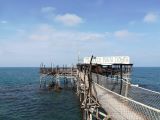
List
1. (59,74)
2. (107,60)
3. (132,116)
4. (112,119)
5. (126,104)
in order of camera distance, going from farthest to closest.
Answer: (59,74), (107,60), (126,104), (112,119), (132,116)

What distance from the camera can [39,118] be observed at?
101 feet

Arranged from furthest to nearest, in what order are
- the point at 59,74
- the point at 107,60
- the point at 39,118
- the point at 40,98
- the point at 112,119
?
the point at 59,74 → the point at 40,98 → the point at 107,60 → the point at 39,118 → the point at 112,119

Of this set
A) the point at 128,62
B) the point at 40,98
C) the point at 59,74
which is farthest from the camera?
the point at 59,74

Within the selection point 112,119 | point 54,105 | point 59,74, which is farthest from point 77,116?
point 59,74

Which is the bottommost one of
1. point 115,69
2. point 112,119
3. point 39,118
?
point 39,118

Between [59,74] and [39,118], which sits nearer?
[39,118]

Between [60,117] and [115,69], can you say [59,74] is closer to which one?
[115,69]

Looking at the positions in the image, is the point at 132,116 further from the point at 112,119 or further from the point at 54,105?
the point at 54,105

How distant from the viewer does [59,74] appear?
55.0 meters

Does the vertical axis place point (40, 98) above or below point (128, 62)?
below

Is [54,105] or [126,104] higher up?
[126,104]

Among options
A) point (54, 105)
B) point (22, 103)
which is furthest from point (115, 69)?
point (22, 103)

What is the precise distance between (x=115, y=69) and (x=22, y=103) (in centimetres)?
1562

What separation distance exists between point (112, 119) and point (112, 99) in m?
2.30
